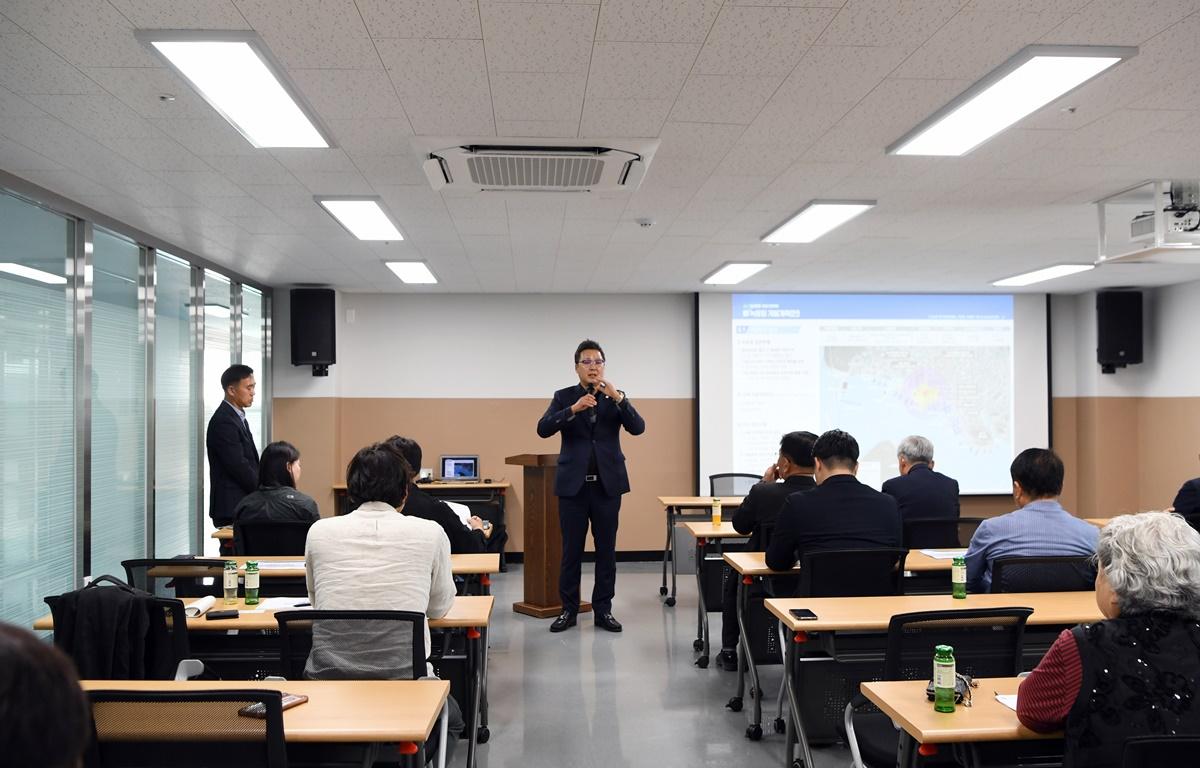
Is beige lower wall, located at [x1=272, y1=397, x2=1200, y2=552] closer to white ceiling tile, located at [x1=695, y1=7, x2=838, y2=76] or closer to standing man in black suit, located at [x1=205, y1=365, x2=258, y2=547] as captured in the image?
standing man in black suit, located at [x1=205, y1=365, x2=258, y2=547]

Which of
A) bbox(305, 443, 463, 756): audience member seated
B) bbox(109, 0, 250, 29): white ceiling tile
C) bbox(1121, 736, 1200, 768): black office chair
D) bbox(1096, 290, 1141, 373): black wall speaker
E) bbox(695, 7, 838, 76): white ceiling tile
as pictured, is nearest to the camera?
bbox(1121, 736, 1200, 768): black office chair

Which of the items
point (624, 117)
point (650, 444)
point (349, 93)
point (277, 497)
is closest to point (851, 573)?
point (624, 117)

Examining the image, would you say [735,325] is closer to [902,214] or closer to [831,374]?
[831,374]

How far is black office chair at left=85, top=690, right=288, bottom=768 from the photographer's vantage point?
5.96ft

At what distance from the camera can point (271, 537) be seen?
4.41 metres

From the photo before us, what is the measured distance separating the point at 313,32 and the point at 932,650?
2895mm

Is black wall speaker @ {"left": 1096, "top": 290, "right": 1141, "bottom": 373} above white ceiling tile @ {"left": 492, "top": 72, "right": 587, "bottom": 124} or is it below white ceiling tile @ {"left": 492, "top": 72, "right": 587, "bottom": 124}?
below

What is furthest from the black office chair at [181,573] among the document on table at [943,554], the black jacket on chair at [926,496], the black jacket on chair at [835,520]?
the black jacket on chair at [926,496]

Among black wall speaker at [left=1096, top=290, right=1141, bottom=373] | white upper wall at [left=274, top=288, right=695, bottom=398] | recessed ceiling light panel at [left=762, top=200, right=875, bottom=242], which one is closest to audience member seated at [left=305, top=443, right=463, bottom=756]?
recessed ceiling light panel at [left=762, top=200, right=875, bottom=242]

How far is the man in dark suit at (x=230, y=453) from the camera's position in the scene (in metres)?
5.65

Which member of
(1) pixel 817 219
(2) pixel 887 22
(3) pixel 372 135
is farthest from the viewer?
(1) pixel 817 219

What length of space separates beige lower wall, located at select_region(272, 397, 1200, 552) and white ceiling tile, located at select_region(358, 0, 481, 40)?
6583mm

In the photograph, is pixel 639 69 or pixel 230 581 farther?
pixel 230 581

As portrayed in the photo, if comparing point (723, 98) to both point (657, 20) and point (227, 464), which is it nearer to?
point (657, 20)
